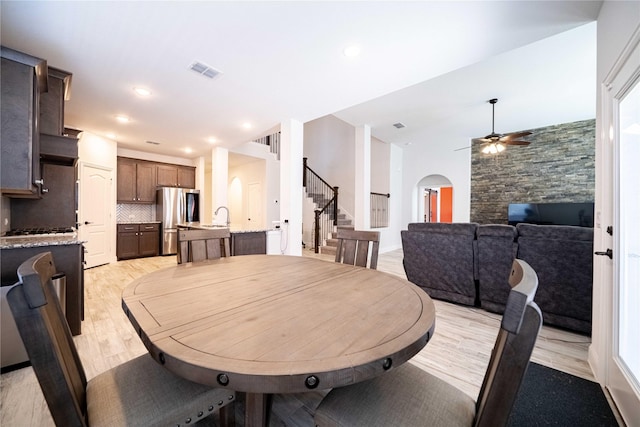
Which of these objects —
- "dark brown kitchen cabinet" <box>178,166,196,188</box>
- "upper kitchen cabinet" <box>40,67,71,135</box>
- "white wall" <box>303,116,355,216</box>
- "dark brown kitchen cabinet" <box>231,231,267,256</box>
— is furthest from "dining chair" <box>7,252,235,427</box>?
"white wall" <box>303,116,355,216</box>

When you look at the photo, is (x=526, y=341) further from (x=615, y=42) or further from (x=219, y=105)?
(x=219, y=105)

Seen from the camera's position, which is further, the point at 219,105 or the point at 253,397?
the point at 219,105

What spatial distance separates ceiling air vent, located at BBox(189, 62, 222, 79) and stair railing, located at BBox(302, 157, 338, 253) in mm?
4175

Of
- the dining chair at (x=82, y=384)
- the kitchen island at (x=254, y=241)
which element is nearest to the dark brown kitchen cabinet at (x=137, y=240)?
the kitchen island at (x=254, y=241)

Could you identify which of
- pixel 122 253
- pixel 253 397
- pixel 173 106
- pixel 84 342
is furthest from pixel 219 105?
pixel 122 253

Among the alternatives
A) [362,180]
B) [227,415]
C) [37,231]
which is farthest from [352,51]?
[37,231]

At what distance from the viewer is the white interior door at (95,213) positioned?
489 cm

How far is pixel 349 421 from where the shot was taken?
0.82 metres

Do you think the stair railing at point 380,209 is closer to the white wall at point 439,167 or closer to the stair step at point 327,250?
the white wall at point 439,167

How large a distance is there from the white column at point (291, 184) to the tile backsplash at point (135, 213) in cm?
Result: 448

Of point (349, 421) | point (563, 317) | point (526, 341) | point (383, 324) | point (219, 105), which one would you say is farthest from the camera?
point (219, 105)

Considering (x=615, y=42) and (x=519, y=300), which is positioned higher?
(x=615, y=42)

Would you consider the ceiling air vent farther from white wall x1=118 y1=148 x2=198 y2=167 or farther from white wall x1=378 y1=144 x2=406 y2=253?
white wall x1=378 y1=144 x2=406 y2=253

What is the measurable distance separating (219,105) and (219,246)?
8.00ft
